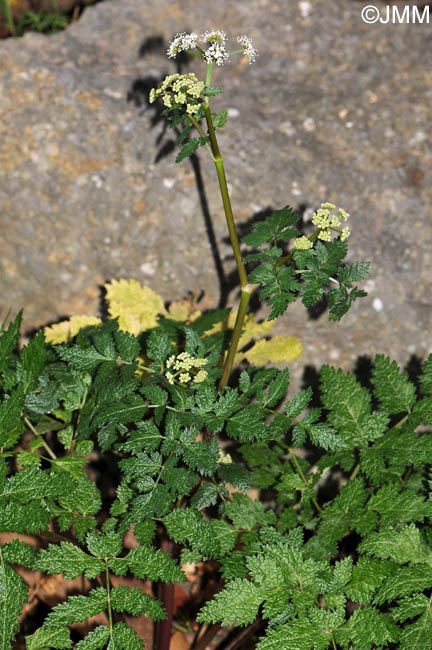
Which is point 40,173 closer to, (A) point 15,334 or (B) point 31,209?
(B) point 31,209

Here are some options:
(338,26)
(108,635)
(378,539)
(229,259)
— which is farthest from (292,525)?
(338,26)

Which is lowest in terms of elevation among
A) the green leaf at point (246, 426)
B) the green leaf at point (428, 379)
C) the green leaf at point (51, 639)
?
the green leaf at point (51, 639)

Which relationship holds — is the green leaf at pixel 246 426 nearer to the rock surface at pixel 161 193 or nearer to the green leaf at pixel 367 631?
the green leaf at pixel 367 631

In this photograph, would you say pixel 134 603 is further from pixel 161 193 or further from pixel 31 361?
pixel 161 193

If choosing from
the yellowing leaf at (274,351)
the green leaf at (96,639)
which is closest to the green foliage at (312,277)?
the yellowing leaf at (274,351)

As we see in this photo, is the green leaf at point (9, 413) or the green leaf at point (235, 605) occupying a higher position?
the green leaf at point (9, 413)

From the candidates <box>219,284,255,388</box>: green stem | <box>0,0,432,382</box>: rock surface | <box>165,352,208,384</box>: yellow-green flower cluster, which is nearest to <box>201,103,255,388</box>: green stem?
<box>219,284,255,388</box>: green stem

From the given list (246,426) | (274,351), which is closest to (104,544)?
(246,426)
